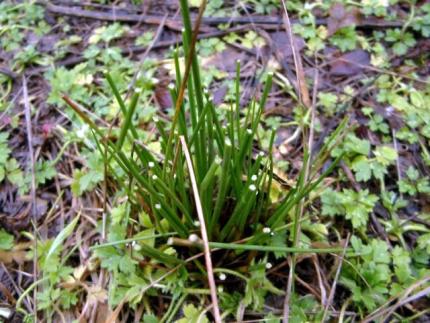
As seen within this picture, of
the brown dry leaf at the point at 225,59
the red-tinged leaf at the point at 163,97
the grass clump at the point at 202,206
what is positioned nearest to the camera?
the grass clump at the point at 202,206

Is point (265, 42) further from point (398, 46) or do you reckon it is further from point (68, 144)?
point (68, 144)

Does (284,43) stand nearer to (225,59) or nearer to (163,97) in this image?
(225,59)

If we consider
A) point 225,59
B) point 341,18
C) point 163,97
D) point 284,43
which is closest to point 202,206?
point 163,97

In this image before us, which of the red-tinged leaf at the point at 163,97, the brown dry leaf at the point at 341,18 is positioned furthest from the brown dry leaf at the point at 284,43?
the red-tinged leaf at the point at 163,97

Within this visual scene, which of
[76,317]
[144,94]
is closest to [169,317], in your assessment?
[76,317]

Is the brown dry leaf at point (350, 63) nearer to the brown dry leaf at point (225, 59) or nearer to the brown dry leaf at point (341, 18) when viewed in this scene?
the brown dry leaf at point (341, 18)

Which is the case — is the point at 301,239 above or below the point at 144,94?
below

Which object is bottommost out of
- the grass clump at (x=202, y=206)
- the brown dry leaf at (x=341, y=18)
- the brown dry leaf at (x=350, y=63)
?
the grass clump at (x=202, y=206)
